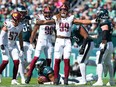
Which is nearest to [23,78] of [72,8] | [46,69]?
[46,69]

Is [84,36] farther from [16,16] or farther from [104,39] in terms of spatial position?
[16,16]

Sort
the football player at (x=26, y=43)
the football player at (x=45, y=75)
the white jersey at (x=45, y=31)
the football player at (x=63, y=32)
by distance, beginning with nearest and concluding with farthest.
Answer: the football player at (x=63, y=32) → the football player at (x=45, y=75) → the white jersey at (x=45, y=31) → the football player at (x=26, y=43)

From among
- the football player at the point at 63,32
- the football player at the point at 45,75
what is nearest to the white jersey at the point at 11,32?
the football player at the point at 63,32

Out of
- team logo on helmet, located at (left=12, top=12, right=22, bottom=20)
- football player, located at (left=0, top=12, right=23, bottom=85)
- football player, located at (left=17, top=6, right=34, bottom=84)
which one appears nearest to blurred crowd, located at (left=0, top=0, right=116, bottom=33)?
football player, located at (left=17, top=6, right=34, bottom=84)

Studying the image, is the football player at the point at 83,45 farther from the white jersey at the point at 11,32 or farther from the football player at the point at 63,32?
the white jersey at the point at 11,32

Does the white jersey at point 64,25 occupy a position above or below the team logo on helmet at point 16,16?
below

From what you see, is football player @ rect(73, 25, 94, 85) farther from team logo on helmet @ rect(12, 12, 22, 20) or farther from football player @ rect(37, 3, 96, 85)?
team logo on helmet @ rect(12, 12, 22, 20)

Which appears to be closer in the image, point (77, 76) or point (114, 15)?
point (77, 76)

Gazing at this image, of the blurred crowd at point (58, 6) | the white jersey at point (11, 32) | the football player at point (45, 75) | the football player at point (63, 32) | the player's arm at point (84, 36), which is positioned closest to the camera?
the football player at point (63, 32)

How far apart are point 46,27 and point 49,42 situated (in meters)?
0.37

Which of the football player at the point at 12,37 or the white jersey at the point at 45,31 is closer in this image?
the football player at the point at 12,37

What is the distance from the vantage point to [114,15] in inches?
805

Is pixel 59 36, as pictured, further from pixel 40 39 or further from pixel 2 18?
pixel 2 18

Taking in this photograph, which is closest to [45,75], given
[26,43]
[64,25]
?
[64,25]
